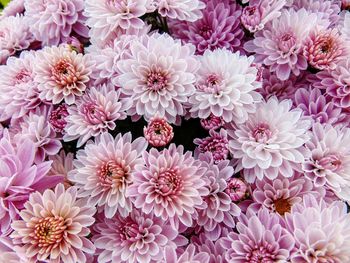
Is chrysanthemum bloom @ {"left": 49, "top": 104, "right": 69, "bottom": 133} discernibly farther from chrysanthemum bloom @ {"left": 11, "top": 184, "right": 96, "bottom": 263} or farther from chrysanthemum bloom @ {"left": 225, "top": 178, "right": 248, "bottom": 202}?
chrysanthemum bloom @ {"left": 225, "top": 178, "right": 248, "bottom": 202}

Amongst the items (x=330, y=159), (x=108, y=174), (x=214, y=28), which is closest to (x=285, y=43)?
(x=214, y=28)

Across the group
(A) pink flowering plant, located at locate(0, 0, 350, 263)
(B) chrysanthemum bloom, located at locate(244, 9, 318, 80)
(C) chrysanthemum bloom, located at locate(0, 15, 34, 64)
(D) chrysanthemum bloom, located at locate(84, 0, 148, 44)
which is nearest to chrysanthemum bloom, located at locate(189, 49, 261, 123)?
(A) pink flowering plant, located at locate(0, 0, 350, 263)

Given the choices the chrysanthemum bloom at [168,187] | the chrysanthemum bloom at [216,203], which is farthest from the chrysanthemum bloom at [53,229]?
the chrysanthemum bloom at [216,203]

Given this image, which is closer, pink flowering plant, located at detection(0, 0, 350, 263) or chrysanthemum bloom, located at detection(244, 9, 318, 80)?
pink flowering plant, located at detection(0, 0, 350, 263)

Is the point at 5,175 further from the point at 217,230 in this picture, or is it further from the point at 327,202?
the point at 327,202

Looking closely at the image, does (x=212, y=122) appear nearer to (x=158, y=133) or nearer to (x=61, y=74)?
(x=158, y=133)
